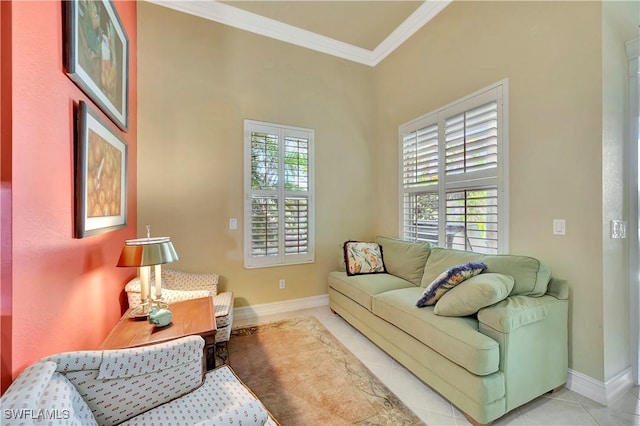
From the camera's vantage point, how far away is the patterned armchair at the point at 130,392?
0.76 meters

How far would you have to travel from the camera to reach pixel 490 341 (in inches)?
59.6

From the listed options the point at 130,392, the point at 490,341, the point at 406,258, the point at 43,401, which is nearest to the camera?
the point at 43,401

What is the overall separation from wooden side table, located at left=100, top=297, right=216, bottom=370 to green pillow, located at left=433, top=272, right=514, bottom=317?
1523 millimetres

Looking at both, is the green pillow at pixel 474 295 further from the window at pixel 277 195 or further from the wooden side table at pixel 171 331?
the window at pixel 277 195

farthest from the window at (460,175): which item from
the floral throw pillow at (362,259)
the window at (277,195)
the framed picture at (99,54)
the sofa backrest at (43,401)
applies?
the framed picture at (99,54)

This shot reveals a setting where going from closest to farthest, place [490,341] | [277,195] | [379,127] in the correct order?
1. [490,341]
2. [277,195]
3. [379,127]

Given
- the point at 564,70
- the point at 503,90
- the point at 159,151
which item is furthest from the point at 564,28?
the point at 159,151

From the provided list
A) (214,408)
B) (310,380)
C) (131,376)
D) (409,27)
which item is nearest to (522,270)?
(310,380)

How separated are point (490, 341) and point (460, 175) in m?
1.61

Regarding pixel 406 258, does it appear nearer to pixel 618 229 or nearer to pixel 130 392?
pixel 618 229

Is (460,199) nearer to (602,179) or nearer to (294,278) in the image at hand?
(602,179)

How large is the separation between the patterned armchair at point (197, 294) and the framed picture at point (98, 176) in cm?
58

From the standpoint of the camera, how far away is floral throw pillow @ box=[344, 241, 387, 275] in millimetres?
3014

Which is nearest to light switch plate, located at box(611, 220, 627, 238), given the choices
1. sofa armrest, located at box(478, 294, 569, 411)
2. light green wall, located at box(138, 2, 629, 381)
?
light green wall, located at box(138, 2, 629, 381)
